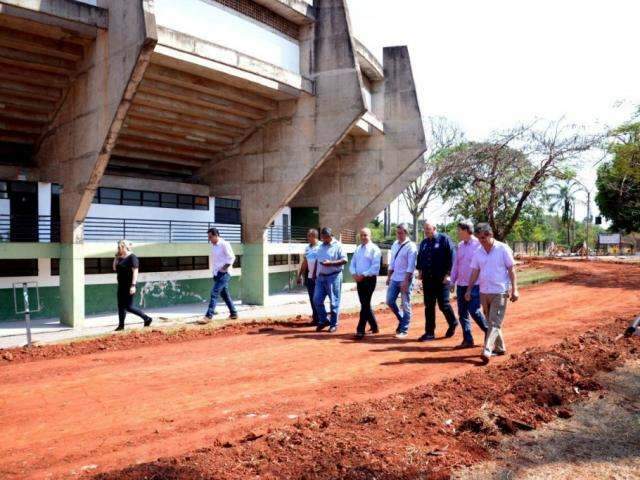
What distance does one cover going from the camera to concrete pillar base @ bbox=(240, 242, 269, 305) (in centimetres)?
1714

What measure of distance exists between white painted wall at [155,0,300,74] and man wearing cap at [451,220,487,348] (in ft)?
31.0

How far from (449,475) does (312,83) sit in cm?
1449

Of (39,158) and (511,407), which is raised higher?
(39,158)

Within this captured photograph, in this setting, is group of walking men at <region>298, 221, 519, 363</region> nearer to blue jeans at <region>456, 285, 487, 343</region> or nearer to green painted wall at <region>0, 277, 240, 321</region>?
blue jeans at <region>456, 285, 487, 343</region>

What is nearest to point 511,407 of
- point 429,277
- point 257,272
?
point 429,277

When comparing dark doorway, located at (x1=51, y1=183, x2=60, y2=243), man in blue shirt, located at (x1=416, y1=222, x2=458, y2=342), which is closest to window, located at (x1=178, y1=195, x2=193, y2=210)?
dark doorway, located at (x1=51, y1=183, x2=60, y2=243)

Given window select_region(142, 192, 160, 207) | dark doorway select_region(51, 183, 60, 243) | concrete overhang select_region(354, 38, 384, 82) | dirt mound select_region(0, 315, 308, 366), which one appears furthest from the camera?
concrete overhang select_region(354, 38, 384, 82)

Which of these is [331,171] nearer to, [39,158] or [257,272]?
[257,272]

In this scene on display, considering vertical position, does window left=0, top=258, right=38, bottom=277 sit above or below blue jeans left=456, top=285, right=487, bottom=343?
above

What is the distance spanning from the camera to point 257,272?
17.2 m

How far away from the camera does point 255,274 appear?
1723 cm

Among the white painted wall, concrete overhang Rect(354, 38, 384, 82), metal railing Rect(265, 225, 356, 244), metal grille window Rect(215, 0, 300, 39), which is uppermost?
concrete overhang Rect(354, 38, 384, 82)

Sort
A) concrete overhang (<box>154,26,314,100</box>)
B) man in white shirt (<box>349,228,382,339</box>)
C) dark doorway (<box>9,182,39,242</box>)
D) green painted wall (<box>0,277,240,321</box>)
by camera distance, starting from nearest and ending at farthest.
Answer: man in white shirt (<box>349,228,382,339</box>), concrete overhang (<box>154,26,314,100</box>), green painted wall (<box>0,277,240,321</box>), dark doorway (<box>9,182,39,242</box>)

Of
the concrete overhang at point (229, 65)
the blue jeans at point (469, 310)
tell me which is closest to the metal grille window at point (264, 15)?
the concrete overhang at point (229, 65)
